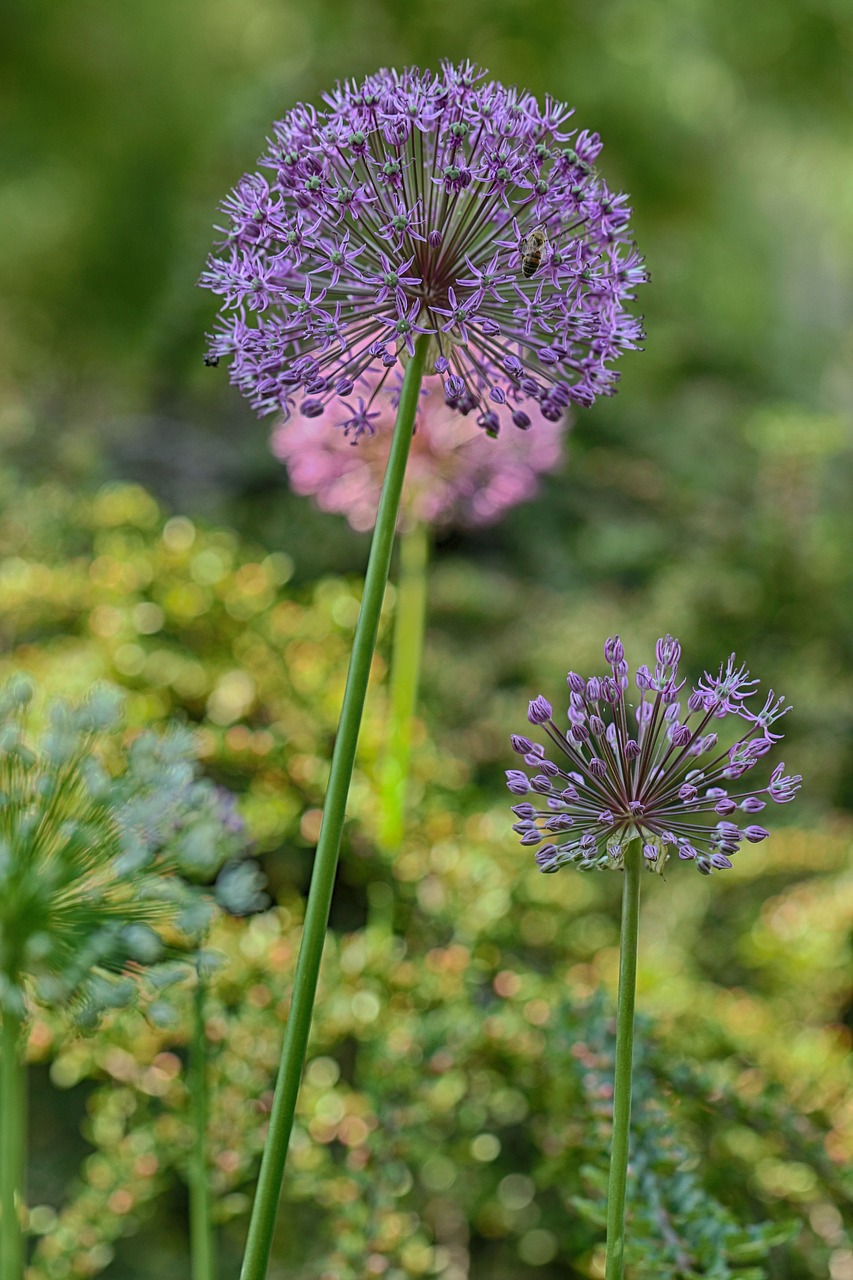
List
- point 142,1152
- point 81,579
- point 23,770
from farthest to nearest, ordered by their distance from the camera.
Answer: point 81,579 → point 142,1152 → point 23,770

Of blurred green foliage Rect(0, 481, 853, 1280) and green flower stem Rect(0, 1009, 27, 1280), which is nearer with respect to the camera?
green flower stem Rect(0, 1009, 27, 1280)

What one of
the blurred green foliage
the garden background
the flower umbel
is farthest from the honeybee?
the garden background

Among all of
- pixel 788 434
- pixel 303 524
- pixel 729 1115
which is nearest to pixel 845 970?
pixel 729 1115

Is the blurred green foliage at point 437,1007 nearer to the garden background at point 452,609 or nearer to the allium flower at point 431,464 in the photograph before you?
the garden background at point 452,609

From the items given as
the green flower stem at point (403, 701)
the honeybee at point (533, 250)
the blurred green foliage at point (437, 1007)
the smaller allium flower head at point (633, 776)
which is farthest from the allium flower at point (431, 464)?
the smaller allium flower head at point (633, 776)

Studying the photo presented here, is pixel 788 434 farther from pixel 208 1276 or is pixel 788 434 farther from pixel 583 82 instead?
pixel 583 82

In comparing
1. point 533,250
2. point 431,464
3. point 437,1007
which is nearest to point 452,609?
point 431,464

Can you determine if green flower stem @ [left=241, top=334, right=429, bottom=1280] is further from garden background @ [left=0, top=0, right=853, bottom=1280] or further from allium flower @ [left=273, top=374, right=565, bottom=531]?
allium flower @ [left=273, top=374, right=565, bottom=531]
